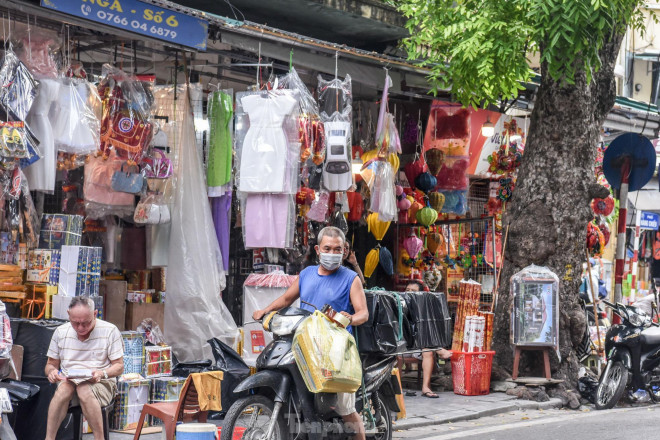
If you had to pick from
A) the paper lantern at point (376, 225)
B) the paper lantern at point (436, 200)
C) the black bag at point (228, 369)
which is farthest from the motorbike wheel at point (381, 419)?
the paper lantern at point (436, 200)

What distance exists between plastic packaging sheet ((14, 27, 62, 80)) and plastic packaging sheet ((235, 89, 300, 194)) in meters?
2.14

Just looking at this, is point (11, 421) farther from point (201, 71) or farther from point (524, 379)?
point (524, 379)

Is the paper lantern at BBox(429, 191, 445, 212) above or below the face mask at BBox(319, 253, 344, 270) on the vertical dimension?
above

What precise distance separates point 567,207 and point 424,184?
6.93ft

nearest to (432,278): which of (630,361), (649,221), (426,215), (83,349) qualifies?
(426,215)

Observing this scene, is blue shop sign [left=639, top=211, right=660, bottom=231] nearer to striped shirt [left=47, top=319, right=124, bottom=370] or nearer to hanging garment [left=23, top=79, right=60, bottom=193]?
hanging garment [left=23, top=79, right=60, bottom=193]

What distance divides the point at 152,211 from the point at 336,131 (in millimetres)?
2280

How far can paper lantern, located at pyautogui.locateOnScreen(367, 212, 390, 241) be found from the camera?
42.7ft

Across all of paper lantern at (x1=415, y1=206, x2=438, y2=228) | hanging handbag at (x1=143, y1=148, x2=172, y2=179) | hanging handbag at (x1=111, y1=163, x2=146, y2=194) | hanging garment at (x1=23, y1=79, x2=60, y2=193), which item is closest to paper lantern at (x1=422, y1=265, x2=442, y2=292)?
paper lantern at (x1=415, y1=206, x2=438, y2=228)

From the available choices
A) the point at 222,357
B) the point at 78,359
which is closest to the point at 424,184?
the point at 222,357

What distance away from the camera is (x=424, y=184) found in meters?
13.8

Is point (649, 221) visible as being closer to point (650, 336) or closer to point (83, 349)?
point (650, 336)

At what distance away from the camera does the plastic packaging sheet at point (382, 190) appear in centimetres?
1247

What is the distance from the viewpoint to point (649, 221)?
25.0 m
